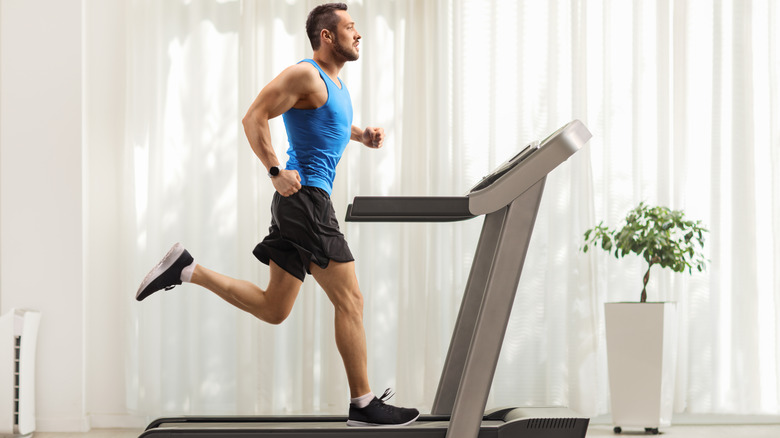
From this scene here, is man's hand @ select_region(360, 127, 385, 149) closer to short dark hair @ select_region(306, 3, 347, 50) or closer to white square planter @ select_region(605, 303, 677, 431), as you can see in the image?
short dark hair @ select_region(306, 3, 347, 50)


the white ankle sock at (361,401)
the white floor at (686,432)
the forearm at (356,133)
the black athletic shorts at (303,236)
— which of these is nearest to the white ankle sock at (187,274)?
the black athletic shorts at (303,236)

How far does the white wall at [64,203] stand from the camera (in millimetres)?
3125

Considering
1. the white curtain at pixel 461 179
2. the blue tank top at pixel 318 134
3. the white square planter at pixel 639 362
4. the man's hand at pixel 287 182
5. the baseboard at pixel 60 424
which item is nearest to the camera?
the man's hand at pixel 287 182

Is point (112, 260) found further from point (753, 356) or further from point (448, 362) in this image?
point (753, 356)

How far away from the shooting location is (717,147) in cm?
334

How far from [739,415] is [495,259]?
7.11 ft

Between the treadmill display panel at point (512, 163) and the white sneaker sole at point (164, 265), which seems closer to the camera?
the treadmill display panel at point (512, 163)

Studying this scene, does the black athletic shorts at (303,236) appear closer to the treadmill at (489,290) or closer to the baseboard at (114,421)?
the treadmill at (489,290)

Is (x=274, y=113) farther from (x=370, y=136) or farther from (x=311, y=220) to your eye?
(x=370, y=136)

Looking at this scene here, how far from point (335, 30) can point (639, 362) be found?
181 cm

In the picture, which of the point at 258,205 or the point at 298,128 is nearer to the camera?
the point at 298,128

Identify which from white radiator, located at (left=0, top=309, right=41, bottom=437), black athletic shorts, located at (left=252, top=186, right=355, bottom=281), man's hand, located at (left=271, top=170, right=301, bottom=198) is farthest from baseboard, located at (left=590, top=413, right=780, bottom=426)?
white radiator, located at (left=0, top=309, right=41, bottom=437)

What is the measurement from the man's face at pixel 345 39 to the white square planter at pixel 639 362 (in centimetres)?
157

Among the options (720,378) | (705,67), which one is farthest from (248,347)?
(705,67)
